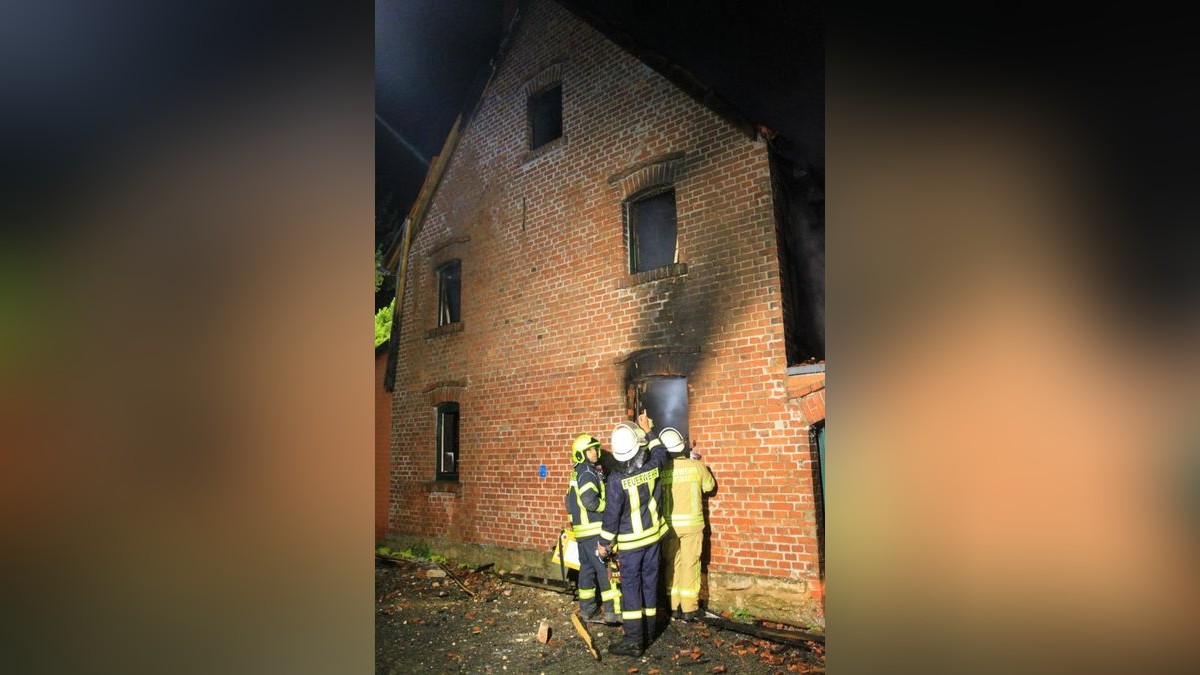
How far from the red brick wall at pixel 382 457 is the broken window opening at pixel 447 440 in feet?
4.29

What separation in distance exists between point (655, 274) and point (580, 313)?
124cm

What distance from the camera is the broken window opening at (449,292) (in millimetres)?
Answer: 10188

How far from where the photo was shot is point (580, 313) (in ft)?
25.9

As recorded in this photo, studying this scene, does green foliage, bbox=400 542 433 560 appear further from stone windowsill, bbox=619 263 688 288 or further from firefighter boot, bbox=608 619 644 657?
stone windowsill, bbox=619 263 688 288

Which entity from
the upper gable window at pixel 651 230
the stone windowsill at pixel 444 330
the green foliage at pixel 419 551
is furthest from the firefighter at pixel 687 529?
the green foliage at pixel 419 551

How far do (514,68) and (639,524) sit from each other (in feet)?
23.5

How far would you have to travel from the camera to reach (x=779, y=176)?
666cm

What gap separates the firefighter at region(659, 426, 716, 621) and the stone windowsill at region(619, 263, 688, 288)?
204 centimetres

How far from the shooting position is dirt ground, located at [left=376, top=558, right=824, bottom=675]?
5.29 metres
